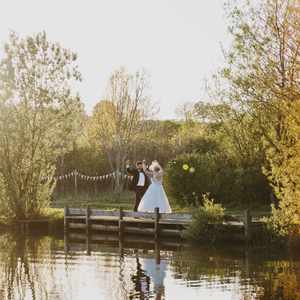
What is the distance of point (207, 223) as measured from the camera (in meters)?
26.3

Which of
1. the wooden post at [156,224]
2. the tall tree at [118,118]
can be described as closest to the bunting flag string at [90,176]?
the tall tree at [118,118]

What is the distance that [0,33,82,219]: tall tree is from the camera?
33.0 metres

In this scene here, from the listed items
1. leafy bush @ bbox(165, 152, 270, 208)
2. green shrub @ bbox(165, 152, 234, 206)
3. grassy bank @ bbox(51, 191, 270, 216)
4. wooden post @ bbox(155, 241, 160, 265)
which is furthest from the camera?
green shrub @ bbox(165, 152, 234, 206)

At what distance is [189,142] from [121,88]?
16.7 feet

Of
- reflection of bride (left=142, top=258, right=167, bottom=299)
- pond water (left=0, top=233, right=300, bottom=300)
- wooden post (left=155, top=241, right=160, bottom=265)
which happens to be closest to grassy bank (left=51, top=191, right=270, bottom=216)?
wooden post (left=155, top=241, right=160, bottom=265)

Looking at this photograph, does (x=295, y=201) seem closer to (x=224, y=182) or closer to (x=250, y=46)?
(x=250, y=46)

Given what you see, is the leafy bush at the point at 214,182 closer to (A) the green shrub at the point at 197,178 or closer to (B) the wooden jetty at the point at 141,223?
(A) the green shrub at the point at 197,178

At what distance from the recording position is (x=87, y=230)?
103 ft

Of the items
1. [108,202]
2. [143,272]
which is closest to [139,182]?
[108,202]

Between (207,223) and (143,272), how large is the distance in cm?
579

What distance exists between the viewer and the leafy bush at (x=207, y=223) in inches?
1029

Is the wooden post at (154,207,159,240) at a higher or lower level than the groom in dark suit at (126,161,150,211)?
lower

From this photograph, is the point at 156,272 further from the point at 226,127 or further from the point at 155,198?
the point at 226,127

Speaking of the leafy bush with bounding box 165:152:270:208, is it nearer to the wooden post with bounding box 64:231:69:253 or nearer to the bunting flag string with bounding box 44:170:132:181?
the wooden post with bounding box 64:231:69:253
